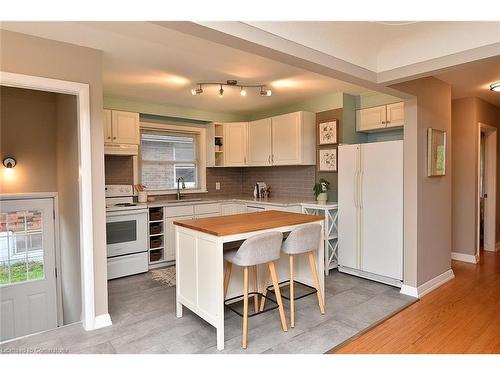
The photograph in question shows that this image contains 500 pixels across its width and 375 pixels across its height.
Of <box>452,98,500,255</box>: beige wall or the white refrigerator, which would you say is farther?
<box>452,98,500,255</box>: beige wall

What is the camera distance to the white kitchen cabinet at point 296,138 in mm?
4715

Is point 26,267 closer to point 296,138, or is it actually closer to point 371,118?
point 296,138

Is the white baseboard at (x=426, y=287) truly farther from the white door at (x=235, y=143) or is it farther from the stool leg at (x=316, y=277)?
the white door at (x=235, y=143)

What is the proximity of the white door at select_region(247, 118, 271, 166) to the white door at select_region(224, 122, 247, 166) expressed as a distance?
0.10 meters

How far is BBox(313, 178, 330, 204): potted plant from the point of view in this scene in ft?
14.7

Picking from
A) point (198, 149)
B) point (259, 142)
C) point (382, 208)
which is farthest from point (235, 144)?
point (382, 208)

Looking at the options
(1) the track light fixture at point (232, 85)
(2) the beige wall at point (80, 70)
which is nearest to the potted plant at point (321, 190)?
(1) the track light fixture at point (232, 85)

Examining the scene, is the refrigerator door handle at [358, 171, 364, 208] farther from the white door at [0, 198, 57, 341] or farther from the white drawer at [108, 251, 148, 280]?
the white door at [0, 198, 57, 341]

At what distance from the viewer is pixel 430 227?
3.69 meters

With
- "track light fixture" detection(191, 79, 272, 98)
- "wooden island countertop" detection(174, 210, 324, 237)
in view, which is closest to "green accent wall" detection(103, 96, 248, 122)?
"track light fixture" detection(191, 79, 272, 98)

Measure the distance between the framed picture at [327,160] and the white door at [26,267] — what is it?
3530 mm

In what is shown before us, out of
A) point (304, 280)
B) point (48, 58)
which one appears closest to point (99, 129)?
point (48, 58)

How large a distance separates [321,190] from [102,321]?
3.05m
